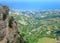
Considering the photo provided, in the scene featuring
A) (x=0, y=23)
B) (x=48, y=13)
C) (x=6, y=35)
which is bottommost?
(x=48, y=13)

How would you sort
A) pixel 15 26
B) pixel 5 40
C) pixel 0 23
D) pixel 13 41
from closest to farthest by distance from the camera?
1. pixel 0 23
2. pixel 5 40
3. pixel 13 41
4. pixel 15 26

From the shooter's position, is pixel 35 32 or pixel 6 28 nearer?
pixel 6 28

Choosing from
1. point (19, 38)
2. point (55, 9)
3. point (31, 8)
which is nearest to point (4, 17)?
point (19, 38)

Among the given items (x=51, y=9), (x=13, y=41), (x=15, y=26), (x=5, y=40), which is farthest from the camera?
(x=51, y=9)

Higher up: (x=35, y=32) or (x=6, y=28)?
(x=6, y=28)

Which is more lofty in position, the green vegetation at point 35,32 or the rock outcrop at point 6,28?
the rock outcrop at point 6,28

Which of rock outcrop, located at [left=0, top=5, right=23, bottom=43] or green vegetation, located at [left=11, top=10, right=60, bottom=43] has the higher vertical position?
rock outcrop, located at [left=0, top=5, right=23, bottom=43]

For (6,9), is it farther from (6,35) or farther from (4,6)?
(6,35)

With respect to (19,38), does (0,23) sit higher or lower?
Result: higher

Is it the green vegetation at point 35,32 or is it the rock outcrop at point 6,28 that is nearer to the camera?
the rock outcrop at point 6,28

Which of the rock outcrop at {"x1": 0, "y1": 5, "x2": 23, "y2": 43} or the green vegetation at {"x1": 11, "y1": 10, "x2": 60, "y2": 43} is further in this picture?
the green vegetation at {"x1": 11, "y1": 10, "x2": 60, "y2": 43}

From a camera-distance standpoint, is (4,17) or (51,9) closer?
(4,17)
